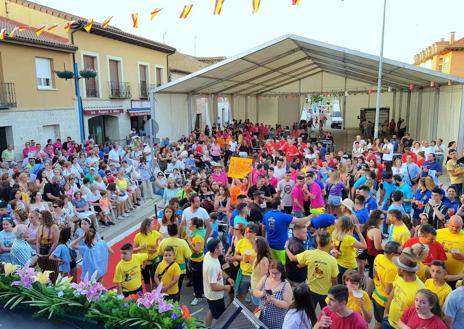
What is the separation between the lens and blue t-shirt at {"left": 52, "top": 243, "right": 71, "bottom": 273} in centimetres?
557

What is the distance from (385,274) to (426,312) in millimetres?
817

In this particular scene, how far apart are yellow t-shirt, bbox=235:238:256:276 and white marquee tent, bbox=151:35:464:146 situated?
31.7ft

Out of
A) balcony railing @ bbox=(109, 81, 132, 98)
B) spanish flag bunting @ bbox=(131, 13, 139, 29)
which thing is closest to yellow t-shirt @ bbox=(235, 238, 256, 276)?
spanish flag bunting @ bbox=(131, 13, 139, 29)

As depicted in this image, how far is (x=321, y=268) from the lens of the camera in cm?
443

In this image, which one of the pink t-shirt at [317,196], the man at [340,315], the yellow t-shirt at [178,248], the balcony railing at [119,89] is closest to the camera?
the man at [340,315]

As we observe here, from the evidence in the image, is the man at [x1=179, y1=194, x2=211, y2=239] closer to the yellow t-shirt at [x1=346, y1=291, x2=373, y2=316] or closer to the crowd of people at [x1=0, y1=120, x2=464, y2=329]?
the crowd of people at [x1=0, y1=120, x2=464, y2=329]

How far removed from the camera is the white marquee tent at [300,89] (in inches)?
560

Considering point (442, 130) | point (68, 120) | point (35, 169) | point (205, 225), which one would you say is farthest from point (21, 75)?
point (442, 130)

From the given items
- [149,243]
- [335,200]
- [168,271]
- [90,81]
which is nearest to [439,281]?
[168,271]

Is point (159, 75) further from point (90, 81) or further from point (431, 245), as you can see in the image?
point (431, 245)

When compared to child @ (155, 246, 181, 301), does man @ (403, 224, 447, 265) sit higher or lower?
higher

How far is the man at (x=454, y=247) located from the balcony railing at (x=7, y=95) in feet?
50.7

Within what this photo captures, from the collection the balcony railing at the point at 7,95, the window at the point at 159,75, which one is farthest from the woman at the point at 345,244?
the window at the point at 159,75

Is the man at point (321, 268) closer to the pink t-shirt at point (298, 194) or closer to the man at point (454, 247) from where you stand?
the man at point (454, 247)
